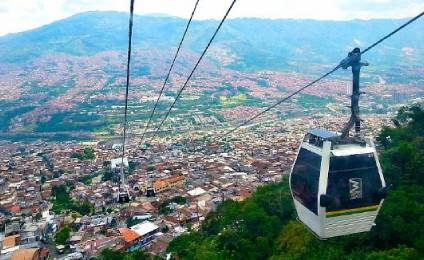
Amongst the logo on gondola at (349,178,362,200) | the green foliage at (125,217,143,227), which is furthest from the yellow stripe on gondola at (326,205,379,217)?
the green foliage at (125,217,143,227)

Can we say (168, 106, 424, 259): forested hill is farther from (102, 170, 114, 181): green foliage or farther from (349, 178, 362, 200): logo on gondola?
(102, 170, 114, 181): green foliage

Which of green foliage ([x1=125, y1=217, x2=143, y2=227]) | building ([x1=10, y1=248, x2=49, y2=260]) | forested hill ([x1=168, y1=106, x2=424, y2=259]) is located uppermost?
forested hill ([x1=168, y1=106, x2=424, y2=259])

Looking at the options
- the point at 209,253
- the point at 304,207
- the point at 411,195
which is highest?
the point at 304,207

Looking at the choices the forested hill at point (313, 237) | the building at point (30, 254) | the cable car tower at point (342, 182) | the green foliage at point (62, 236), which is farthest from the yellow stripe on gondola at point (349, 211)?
the green foliage at point (62, 236)

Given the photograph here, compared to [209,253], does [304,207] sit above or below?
above

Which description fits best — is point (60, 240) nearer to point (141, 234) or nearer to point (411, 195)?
point (141, 234)

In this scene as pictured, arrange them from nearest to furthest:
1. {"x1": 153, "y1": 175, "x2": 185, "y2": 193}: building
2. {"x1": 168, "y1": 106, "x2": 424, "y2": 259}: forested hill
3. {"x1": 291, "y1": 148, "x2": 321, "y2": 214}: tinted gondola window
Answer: {"x1": 291, "y1": 148, "x2": 321, "y2": 214}: tinted gondola window < {"x1": 168, "y1": 106, "x2": 424, "y2": 259}: forested hill < {"x1": 153, "y1": 175, "x2": 185, "y2": 193}: building

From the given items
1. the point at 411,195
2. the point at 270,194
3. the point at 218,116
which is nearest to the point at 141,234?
the point at 270,194

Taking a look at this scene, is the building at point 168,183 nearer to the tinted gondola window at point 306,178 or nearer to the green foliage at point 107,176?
the green foliage at point 107,176
